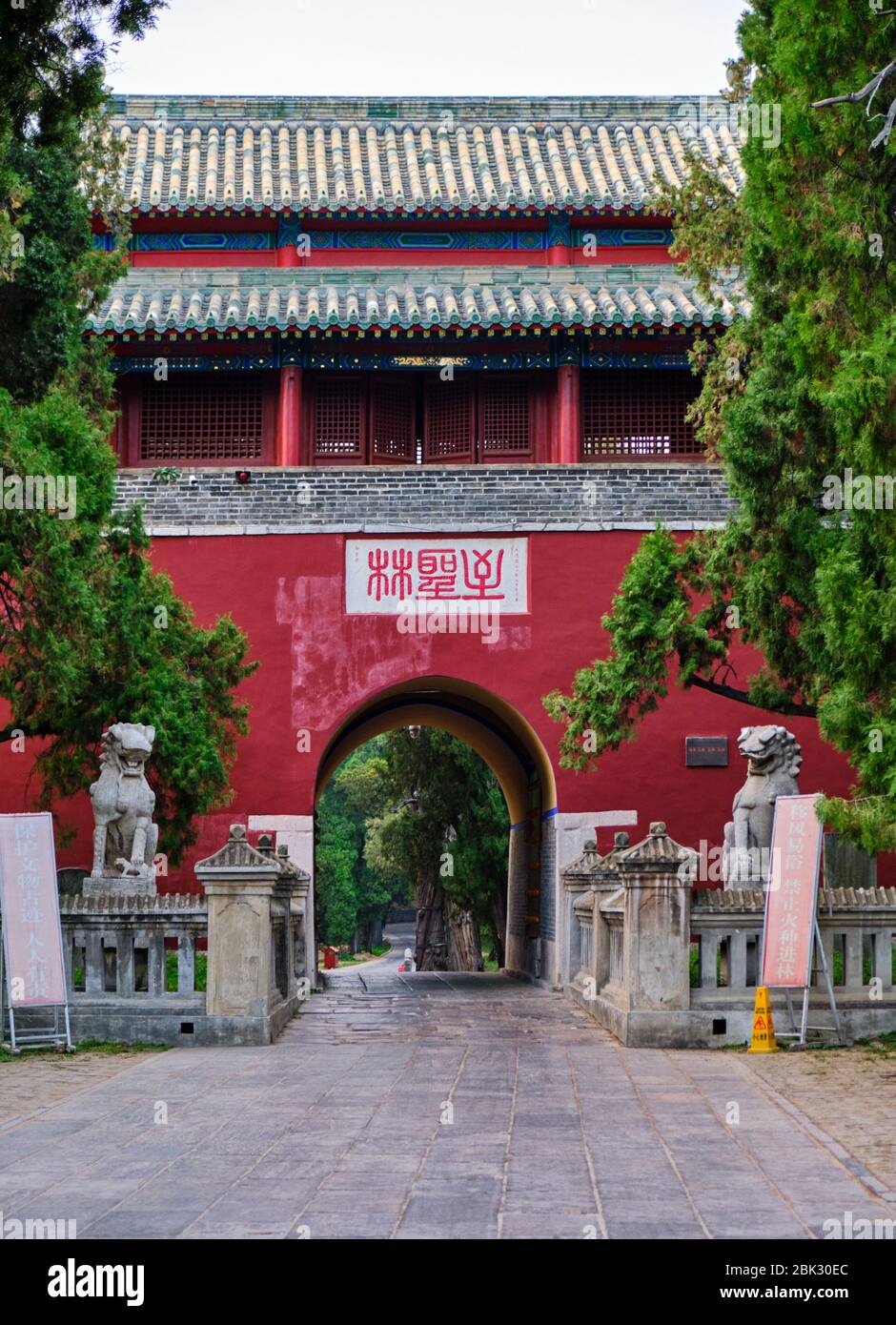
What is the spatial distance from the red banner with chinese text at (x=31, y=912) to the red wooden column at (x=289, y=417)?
720 cm

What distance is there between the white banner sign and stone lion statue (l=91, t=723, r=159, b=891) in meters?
4.05

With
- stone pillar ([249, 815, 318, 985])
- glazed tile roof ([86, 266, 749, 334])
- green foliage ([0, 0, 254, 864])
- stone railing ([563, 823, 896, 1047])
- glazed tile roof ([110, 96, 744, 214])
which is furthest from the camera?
glazed tile roof ([110, 96, 744, 214])

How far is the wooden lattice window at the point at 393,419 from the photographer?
1655 cm

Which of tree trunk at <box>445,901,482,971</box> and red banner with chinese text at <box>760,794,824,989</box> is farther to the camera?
tree trunk at <box>445,901,482,971</box>

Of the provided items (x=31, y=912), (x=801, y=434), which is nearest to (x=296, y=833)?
(x=31, y=912)

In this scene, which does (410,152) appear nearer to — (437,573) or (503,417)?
(503,417)

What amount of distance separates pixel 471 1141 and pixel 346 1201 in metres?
1.25

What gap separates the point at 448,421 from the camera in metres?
16.7

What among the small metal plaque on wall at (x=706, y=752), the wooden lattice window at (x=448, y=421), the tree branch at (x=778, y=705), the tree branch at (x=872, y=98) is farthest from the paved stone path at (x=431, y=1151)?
the wooden lattice window at (x=448, y=421)

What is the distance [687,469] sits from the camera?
15.6 meters

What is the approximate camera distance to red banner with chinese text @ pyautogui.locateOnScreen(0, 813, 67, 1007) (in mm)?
9398

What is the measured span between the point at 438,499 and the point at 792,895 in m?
7.02

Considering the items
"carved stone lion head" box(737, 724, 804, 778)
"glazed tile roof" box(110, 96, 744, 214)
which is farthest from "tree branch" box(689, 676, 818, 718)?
"glazed tile roof" box(110, 96, 744, 214)

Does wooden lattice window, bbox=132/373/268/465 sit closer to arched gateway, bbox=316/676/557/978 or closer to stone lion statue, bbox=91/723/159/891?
arched gateway, bbox=316/676/557/978
